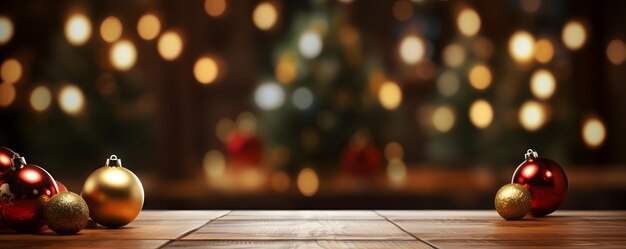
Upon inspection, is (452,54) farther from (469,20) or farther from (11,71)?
(11,71)

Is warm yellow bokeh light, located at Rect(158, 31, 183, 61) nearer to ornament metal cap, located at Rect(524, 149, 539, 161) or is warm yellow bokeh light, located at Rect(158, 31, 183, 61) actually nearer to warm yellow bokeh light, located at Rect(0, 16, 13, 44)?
warm yellow bokeh light, located at Rect(0, 16, 13, 44)

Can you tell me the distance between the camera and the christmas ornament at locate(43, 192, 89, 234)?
40.6 inches

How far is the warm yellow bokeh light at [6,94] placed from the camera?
3.78 metres

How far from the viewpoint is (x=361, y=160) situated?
3.46 m

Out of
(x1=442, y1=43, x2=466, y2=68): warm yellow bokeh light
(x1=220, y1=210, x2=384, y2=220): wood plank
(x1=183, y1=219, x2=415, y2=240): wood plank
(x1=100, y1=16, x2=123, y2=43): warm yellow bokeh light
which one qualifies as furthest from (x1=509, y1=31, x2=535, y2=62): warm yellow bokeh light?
(x1=183, y1=219, x2=415, y2=240): wood plank

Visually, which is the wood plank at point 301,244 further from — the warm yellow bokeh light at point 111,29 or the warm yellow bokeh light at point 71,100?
the warm yellow bokeh light at point 111,29

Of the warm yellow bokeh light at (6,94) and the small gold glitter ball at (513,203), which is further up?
the warm yellow bokeh light at (6,94)

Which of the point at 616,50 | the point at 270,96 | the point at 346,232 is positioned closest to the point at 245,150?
the point at 270,96

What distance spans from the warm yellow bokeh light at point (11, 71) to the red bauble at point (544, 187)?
10.1ft

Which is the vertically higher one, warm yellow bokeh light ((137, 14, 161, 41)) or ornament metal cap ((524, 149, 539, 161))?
warm yellow bokeh light ((137, 14, 161, 41))

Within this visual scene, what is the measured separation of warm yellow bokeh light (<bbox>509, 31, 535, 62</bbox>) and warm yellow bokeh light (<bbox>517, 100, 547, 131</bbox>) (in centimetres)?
26

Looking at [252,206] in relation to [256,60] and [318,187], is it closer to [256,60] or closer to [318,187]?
[318,187]

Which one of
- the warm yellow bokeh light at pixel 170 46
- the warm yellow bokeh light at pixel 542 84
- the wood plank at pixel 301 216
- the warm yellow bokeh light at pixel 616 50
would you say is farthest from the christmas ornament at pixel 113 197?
the warm yellow bokeh light at pixel 616 50

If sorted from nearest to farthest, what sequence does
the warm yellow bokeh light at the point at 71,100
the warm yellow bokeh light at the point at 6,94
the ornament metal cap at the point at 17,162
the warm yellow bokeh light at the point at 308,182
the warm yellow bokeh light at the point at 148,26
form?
Result: the ornament metal cap at the point at 17,162 < the warm yellow bokeh light at the point at 308,182 < the warm yellow bokeh light at the point at 71,100 < the warm yellow bokeh light at the point at 6,94 < the warm yellow bokeh light at the point at 148,26
